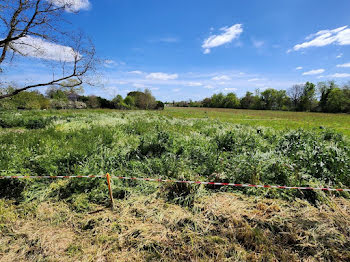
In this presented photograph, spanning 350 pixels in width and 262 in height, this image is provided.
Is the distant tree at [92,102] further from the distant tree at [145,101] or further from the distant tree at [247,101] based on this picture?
the distant tree at [247,101]

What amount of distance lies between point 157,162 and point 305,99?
70631mm

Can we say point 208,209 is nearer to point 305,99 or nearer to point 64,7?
point 64,7

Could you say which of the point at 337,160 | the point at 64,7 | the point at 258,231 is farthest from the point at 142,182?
the point at 64,7

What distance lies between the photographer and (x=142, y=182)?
11.8 ft

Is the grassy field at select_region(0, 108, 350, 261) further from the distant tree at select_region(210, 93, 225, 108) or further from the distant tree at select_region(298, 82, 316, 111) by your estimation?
the distant tree at select_region(210, 93, 225, 108)

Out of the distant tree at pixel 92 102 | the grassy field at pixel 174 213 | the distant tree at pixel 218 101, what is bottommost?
the grassy field at pixel 174 213

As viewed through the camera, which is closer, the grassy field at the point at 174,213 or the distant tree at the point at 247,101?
the grassy field at the point at 174,213

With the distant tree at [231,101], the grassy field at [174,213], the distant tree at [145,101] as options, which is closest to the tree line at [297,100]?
the distant tree at [231,101]

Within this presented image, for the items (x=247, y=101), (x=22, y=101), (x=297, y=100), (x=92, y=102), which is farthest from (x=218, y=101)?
(x=22, y=101)

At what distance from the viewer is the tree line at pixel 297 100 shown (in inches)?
1804

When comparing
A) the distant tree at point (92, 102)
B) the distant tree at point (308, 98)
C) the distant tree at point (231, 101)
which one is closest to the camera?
the distant tree at point (92, 102)

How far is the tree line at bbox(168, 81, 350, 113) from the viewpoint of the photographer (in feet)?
150

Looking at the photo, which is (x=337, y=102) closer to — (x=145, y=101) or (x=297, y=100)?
(x=297, y=100)

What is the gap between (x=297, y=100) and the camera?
211 feet
